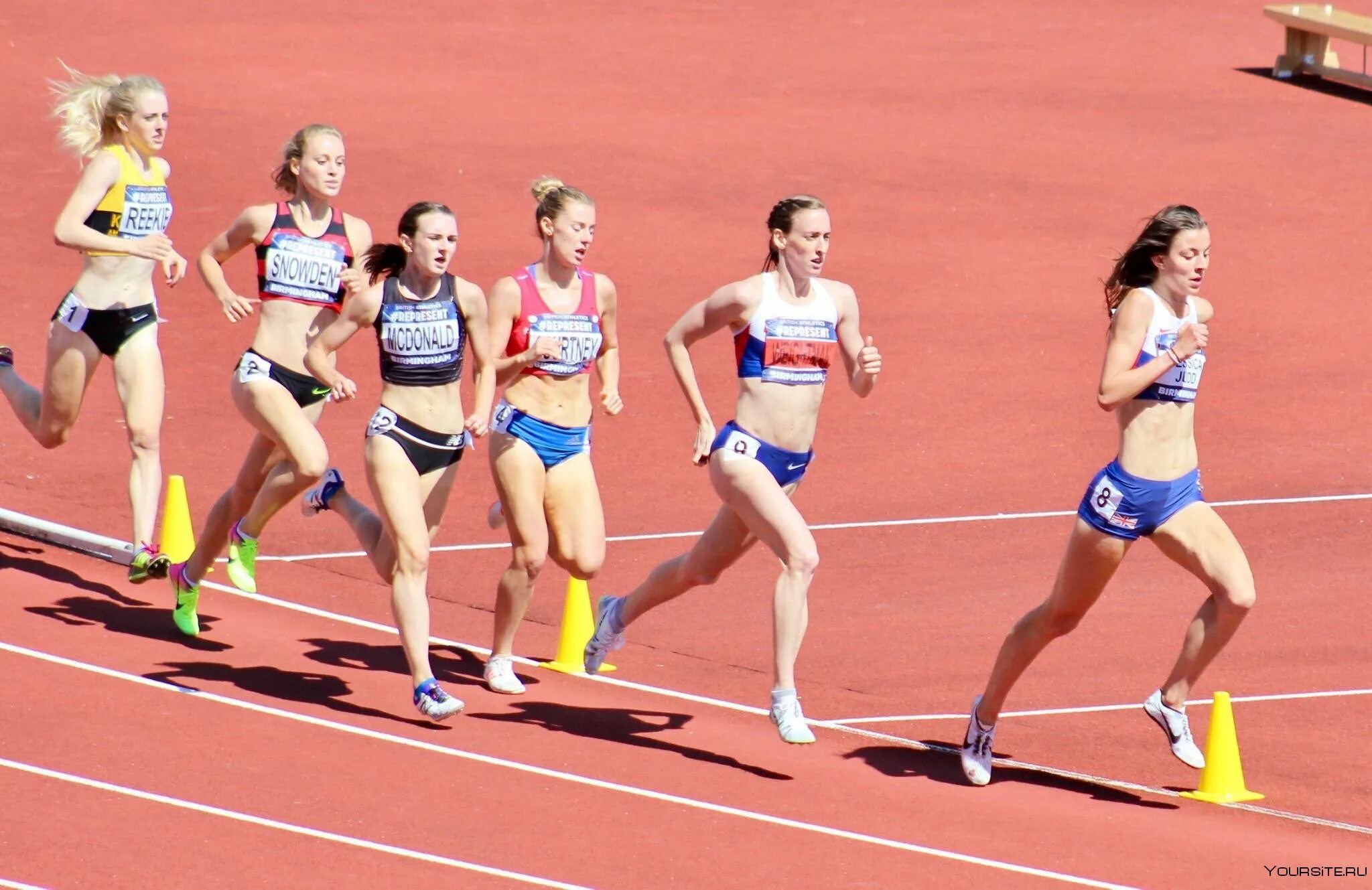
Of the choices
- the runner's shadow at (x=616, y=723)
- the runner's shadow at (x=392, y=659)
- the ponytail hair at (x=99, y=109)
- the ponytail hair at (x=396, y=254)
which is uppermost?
the ponytail hair at (x=99, y=109)

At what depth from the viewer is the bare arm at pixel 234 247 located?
9.56 meters

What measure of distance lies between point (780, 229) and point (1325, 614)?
425 cm

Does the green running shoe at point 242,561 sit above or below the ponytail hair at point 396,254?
below

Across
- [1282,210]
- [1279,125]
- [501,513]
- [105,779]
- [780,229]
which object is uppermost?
[1279,125]

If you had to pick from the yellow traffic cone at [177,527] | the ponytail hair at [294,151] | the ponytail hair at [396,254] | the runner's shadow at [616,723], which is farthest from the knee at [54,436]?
the runner's shadow at [616,723]

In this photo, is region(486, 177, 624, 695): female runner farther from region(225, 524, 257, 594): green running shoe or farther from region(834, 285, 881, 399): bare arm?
region(225, 524, 257, 594): green running shoe

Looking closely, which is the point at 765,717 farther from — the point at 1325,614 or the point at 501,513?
the point at 1325,614

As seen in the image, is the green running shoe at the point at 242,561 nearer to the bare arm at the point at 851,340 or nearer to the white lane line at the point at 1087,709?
the white lane line at the point at 1087,709

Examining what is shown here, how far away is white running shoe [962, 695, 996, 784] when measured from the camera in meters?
8.53

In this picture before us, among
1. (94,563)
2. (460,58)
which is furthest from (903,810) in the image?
(460,58)

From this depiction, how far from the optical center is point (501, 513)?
30.5ft

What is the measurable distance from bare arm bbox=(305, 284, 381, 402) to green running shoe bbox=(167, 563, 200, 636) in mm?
1573

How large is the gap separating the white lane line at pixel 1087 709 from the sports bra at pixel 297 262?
3219mm

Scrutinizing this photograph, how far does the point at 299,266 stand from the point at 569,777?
298 cm
